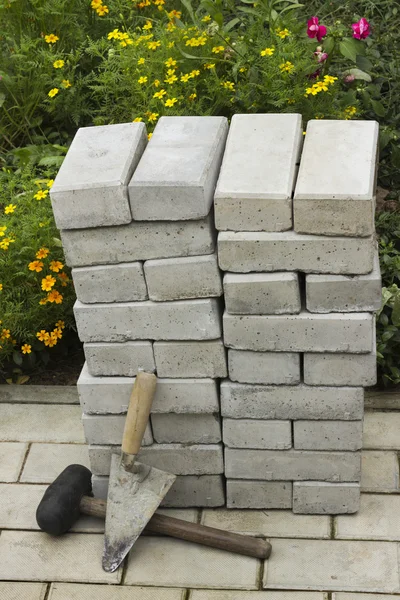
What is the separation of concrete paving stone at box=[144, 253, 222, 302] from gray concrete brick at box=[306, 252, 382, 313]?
0.30m

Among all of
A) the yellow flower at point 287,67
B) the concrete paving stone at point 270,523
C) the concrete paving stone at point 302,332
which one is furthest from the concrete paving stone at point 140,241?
the yellow flower at point 287,67

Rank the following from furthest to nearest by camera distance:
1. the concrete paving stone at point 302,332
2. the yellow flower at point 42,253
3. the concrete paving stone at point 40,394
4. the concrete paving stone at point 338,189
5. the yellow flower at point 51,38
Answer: the yellow flower at point 51,38, the concrete paving stone at point 40,394, the yellow flower at point 42,253, the concrete paving stone at point 302,332, the concrete paving stone at point 338,189

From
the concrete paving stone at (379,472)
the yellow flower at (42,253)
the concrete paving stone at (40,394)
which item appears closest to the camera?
the concrete paving stone at (379,472)

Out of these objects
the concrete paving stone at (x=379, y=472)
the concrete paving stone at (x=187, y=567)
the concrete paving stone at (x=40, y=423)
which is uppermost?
the concrete paving stone at (x=187, y=567)

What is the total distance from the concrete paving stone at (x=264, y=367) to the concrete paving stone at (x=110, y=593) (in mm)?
758

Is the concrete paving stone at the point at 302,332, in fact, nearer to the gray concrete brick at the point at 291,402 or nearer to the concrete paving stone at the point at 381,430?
the gray concrete brick at the point at 291,402

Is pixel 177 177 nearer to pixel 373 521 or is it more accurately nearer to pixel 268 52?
pixel 373 521

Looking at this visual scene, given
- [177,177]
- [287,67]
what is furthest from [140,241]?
[287,67]

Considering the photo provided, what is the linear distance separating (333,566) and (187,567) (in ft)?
1.65

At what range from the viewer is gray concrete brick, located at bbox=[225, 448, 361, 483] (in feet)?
10.9

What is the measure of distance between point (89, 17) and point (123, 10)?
0.19 m

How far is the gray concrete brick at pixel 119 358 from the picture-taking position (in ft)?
10.4

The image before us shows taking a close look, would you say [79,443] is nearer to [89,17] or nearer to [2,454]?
[2,454]

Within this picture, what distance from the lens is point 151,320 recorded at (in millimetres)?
3090
